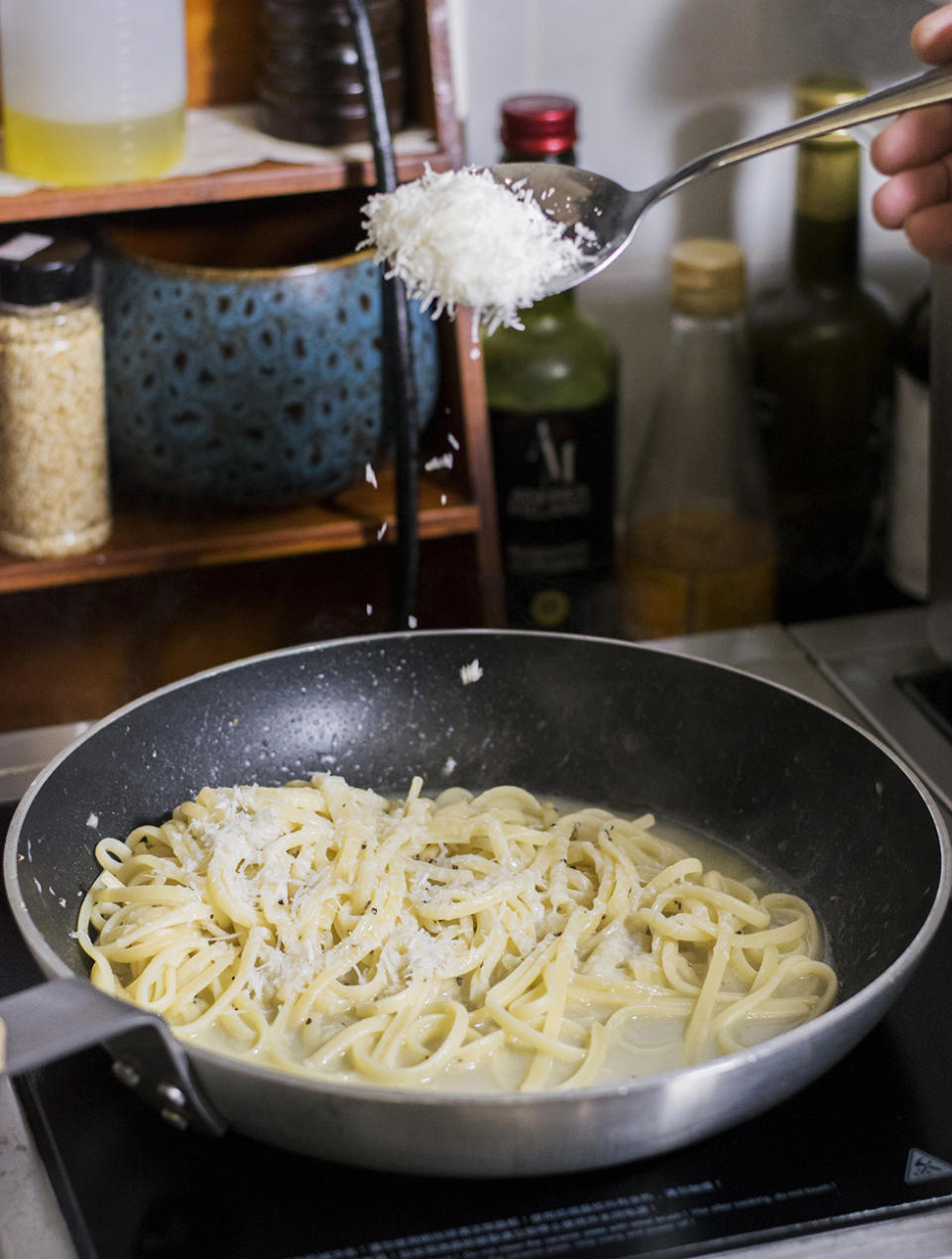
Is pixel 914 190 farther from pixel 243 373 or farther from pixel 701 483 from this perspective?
pixel 243 373

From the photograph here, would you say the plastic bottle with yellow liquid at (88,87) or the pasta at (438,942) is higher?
the plastic bottle with yellow liquid at (88,87)

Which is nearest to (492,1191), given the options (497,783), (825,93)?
(497,783)

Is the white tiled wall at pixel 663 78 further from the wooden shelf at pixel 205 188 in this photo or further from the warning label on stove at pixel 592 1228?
the warning label on stove at pixel 592 1228

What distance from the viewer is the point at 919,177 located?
100 cm

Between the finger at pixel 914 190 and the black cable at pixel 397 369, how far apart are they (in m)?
0.34

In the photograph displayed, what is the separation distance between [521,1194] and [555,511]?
668 mm

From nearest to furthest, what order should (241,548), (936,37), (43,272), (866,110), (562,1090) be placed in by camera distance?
(562,1090)
(866,110)
(936,37)
(43,272)
(241,548)

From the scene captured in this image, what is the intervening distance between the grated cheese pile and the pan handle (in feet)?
1.28

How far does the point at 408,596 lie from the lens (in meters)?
1.20

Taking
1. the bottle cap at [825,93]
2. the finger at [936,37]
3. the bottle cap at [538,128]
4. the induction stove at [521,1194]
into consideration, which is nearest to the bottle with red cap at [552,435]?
the bottle cap at [538,128]

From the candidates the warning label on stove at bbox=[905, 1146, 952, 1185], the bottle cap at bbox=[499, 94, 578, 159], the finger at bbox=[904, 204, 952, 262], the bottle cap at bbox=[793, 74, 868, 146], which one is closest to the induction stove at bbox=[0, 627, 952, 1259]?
the warning label on stove at bbox=[905, 1146, 952, 1185]

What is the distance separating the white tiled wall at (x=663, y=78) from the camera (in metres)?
1.26

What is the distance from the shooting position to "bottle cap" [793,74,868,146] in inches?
48.5

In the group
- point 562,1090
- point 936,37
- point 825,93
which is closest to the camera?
point 562,1090
